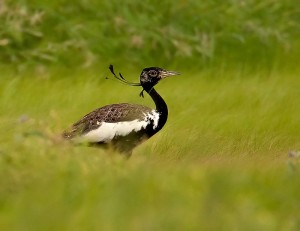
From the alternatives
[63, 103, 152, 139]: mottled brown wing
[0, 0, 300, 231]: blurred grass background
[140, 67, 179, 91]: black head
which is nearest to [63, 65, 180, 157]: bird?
[63, 103, 152, 139]: mottled brown wing

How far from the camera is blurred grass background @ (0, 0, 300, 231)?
4.95m

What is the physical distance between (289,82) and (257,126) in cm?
184

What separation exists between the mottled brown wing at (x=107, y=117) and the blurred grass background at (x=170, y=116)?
0.28 metres

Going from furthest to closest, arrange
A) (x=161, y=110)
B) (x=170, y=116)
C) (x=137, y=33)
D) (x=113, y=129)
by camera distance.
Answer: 1. (x=137, y=33)
2. (x=170, y=116)
3. (x=161, y=110)
4. (x=113, y=129)

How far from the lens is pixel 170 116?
975 cm

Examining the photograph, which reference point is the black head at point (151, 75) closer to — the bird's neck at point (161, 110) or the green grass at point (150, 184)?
the bird's neck at point (161, 110)

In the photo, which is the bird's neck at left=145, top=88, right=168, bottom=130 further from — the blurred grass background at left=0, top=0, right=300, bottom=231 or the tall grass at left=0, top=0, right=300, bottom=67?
the tall grass at left=0, top=0, right=300, bottom=67

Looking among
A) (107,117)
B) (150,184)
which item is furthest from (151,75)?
(150,184)

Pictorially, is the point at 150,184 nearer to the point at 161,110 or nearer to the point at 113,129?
the point at 113,129

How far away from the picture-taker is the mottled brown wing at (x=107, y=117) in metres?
7.97

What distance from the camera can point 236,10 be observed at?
40.9 ft

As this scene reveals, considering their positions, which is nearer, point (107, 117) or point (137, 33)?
point (107, 117)

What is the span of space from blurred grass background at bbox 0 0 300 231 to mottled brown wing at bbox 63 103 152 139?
0.28 meters

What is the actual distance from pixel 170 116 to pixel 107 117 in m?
1.80
